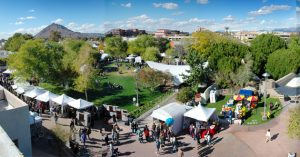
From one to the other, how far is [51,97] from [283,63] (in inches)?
995

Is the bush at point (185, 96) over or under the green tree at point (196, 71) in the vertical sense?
under

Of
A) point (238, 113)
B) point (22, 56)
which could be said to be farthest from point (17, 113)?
point (22, 56)

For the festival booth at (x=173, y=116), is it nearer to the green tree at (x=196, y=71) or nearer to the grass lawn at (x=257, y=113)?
the grass lawn at (x=257, y=113)

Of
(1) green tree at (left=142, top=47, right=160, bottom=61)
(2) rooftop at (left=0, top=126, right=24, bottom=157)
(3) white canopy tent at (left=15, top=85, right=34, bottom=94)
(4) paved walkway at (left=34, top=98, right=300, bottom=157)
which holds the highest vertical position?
(1) green tree at (left=142, top=47, right=160, bottom=61)

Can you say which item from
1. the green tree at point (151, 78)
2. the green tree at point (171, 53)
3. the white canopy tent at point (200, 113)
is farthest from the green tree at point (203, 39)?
the white canopy tent at point (200, 113)

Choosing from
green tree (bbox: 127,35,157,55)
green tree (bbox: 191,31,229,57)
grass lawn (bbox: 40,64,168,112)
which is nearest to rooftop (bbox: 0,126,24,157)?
grass lawn (bbox: 40,64,168,112)

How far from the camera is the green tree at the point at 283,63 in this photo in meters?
36.1

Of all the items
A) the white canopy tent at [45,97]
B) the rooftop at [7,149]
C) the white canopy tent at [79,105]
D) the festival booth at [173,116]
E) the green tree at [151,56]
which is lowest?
the festival booth at [173,116]

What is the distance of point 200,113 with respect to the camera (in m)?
21.9

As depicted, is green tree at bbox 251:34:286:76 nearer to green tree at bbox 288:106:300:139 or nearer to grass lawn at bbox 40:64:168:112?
grass lawn at bbox 40:64:168:112

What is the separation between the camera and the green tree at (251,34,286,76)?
3846 cm

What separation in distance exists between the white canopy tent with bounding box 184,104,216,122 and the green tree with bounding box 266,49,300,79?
58.9 ft

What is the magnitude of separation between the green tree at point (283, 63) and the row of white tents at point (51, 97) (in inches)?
888

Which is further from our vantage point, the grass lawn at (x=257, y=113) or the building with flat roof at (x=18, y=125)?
the grass lawn at (x=257, y=113)
